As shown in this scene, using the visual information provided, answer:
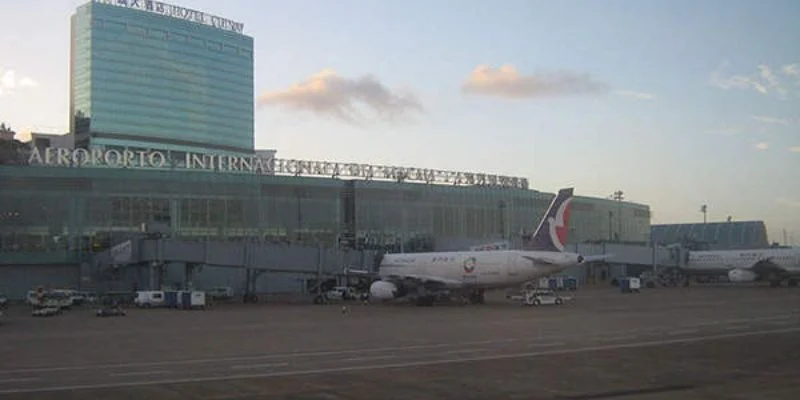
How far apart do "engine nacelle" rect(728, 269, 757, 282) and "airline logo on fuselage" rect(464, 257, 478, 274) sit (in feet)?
175

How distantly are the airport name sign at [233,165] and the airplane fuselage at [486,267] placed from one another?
139 ft

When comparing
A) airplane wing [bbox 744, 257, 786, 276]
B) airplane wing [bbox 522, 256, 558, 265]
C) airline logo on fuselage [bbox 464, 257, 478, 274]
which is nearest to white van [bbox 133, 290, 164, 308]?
airline logo on fuselage [bbox 464, 257, 478, 274]

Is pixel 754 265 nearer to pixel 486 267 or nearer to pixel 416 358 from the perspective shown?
pixel 486 267

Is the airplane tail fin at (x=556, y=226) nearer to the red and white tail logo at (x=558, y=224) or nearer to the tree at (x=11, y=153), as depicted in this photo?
the red and white tail logo at (x=558, y=224)

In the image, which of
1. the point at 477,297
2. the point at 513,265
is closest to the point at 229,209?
the point at 477,297

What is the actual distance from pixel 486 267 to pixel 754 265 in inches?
2142

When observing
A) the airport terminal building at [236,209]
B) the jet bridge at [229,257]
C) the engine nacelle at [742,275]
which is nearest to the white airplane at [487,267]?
the jet bridge at [229,257]

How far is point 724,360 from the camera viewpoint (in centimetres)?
2692

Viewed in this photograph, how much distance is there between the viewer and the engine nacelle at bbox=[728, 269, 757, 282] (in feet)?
341

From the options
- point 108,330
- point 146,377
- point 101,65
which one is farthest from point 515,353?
point 101,65

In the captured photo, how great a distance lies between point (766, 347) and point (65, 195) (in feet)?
283

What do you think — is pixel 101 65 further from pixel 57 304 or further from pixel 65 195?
pixel 57 304

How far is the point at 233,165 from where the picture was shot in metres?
110

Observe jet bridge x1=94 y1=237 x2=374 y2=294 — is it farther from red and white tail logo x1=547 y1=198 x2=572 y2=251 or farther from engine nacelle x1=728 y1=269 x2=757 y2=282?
engine nacelle x1=728 y1=269 x2=757 y2=282
